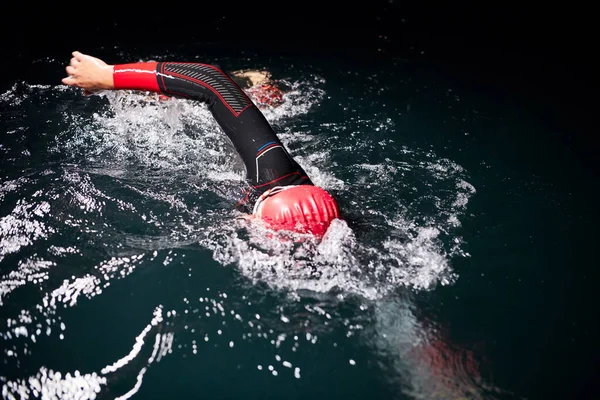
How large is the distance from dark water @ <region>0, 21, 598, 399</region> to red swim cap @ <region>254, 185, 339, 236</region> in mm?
114

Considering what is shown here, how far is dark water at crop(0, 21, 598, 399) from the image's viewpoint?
1.83 m

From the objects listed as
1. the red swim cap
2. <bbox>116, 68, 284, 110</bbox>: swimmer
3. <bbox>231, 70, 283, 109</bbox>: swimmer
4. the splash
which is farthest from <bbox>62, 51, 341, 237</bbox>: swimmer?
<bbox>231, 70, 283, 109</bbox>: swimmer

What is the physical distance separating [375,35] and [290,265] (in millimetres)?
5142

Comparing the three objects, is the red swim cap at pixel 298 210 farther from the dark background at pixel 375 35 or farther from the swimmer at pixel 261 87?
the dark background at pixel 375 35

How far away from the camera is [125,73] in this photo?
2531 mm

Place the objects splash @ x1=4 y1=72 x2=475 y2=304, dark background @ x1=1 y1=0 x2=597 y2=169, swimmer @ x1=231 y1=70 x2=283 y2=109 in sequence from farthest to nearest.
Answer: dark background @ x1=1 y1=0 x2=597 y2=169, swimmer @ x1=231 y1=70 x2=283 y2=109, splash @ x1=4 y1=72 x2=475 y2=304

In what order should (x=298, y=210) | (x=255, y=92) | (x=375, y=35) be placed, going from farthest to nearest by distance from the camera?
(x=375, y=35) < (x=255, y=92) < (x=298, y=210)

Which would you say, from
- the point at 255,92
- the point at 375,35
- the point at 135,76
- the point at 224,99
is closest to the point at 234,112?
the point at 224,99

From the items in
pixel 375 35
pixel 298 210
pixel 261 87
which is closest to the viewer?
pixel 298 210

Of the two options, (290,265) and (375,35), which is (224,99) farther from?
(375,35)

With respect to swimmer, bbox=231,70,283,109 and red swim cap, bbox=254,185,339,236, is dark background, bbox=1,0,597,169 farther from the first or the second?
red swim cap, bbox=254,185,339,236

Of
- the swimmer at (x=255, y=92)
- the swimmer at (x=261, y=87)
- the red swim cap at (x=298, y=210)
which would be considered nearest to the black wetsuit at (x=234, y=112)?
the red swim cap at (x=298, y=210)

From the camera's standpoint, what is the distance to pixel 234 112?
2533mm

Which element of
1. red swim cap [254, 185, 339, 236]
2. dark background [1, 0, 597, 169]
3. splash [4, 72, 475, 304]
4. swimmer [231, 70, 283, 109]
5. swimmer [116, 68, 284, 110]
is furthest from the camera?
dark background [1, 0, 597, 169]
